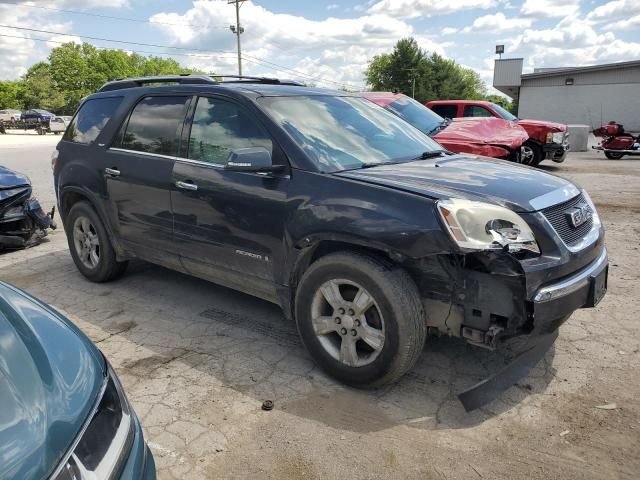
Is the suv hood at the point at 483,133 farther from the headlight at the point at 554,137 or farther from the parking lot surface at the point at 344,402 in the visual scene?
the parking lot surface at the point at 344,402

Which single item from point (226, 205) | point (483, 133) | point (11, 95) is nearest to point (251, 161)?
point (226, 205)

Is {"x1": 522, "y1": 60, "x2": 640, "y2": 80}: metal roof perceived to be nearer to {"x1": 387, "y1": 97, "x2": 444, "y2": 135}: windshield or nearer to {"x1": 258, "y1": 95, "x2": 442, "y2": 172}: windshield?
{"x1": 387, "y1": 97, "x2": 444, "y2": 135}: windshield

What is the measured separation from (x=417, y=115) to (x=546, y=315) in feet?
22.9

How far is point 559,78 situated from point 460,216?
36258mm

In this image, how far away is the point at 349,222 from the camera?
3.00 meters

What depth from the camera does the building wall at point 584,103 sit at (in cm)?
3191

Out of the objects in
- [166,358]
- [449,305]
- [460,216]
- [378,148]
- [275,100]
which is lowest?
[166,358]

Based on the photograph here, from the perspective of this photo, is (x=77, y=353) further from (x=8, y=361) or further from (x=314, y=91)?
(x=314, y=91)

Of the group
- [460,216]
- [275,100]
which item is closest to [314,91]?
[275,100]

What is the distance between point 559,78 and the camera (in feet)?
112

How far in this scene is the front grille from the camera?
2915mm

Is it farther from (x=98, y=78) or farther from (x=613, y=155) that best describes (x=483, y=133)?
(x=98, y=78)

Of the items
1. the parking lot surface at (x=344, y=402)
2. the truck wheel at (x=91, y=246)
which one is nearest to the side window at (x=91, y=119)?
the truck wheel at (x=91, y=246)

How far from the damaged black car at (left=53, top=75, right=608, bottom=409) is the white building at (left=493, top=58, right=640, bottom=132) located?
33.6m
